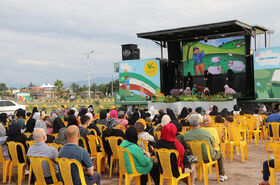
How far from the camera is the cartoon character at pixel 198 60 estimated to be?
65.3 feet

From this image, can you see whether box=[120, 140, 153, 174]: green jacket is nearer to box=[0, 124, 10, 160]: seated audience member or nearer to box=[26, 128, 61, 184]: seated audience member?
box=[26, 128, 61, 184]: seated audience member

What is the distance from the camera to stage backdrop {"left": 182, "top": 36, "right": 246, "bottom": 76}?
18469 millimetres

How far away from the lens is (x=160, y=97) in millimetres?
17812

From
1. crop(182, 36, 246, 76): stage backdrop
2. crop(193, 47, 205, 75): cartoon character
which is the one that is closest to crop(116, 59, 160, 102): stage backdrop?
crop(182, 36, 246, 76): stage backdrop

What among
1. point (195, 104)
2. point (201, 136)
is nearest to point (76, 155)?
point (201, 136)

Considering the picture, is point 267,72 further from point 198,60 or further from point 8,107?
point 8,107

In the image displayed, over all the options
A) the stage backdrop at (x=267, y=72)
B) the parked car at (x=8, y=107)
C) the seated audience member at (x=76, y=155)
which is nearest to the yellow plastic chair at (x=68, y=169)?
the seated audience member at (x=76, y=155)

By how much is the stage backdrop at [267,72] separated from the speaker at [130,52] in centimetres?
788

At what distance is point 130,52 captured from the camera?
2150 centimetres

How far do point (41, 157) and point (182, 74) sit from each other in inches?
679

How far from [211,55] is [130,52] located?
5.32 meters

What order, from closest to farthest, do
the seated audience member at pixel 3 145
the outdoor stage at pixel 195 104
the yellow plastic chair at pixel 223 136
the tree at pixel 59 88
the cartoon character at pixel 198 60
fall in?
1. the seated audience member at pixel 3 145
2. the yellow plastic chair at pixel 223 136
3. the outdoor stage at pixel 195 104
4. the cartoon character at pixel 198 60
5. the tree at pixel 59 88

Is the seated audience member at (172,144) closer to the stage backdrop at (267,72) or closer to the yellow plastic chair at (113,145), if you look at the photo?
the yellow plastic chair at (113,145)

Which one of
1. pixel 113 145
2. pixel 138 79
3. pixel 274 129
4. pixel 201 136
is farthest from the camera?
pixel 138 79
